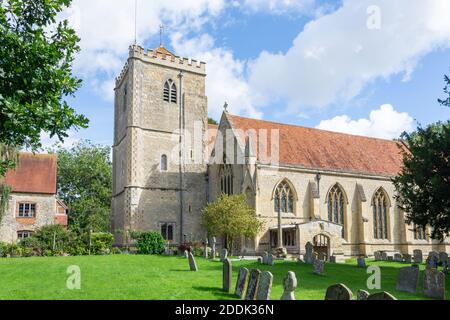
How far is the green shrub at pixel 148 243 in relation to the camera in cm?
3048

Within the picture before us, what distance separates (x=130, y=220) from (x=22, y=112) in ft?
80.8

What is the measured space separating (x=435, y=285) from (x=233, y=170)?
21397 mm

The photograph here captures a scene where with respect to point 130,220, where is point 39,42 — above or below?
above

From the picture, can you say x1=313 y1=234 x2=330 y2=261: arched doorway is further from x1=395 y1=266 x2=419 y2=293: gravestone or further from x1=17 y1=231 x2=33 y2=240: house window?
x1=17 y1=231 x2=33 y2=240: house window

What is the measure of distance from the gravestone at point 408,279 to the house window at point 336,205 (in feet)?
64.0

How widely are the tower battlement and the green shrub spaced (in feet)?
48.4

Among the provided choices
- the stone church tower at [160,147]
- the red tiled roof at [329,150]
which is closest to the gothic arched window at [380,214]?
the red tiled roof at [329,150]

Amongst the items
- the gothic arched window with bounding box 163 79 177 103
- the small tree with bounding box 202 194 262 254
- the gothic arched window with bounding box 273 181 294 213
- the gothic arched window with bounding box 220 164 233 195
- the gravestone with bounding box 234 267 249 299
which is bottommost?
the gravestone with bounding box 234 267 249 299

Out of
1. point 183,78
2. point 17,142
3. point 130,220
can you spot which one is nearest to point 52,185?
point 130,220

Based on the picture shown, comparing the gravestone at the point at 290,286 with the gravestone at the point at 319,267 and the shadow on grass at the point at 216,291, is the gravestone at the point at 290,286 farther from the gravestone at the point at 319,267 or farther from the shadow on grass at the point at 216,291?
the gravestone at the point at 319,267

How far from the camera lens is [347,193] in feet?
112

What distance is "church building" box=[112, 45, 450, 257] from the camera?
31438 millimetres

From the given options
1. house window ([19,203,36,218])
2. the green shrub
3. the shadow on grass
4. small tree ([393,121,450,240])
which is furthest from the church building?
the shadow on grass

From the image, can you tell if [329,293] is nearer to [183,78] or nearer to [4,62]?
[4,62]
